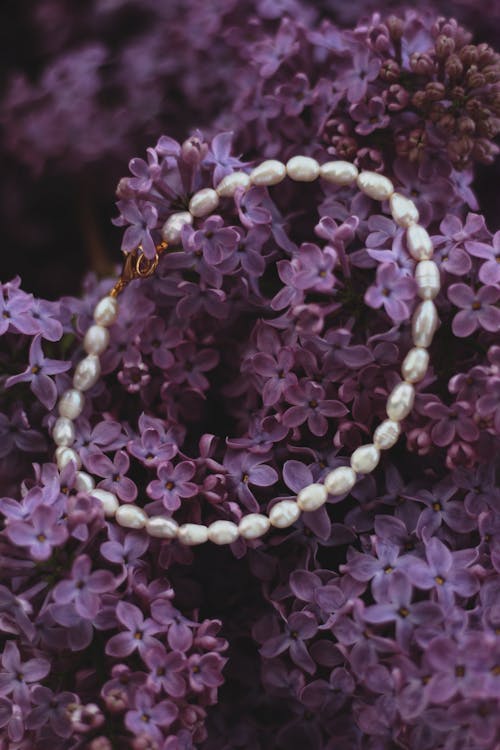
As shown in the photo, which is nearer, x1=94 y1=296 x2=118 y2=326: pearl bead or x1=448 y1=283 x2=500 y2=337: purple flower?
x1=448 y1=283 x2=500 y2=337: purple flower

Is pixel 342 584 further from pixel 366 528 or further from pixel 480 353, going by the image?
pixel 480 353

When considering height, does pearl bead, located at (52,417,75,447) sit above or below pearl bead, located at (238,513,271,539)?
below

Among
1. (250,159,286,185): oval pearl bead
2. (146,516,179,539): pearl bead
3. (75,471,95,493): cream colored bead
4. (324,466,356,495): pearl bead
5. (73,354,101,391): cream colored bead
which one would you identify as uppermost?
(250,159,286,185): oval pearl bead

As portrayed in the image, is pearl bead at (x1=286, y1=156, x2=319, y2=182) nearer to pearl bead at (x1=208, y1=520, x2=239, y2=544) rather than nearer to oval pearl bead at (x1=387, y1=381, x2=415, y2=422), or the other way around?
oval pearl bead at (x1=387, y1=381, x2=415, y2=422)

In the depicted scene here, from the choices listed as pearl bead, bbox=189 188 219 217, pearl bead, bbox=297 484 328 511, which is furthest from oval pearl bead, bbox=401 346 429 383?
pearl bead, bbox=189 188 219 217

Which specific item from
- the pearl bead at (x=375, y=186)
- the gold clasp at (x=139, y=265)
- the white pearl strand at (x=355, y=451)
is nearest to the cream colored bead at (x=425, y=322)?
the white pearl strand at (x=355, y=451)

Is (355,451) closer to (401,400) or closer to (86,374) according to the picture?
(401,400)

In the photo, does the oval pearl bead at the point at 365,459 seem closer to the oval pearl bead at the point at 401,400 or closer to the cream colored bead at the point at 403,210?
the oval pearl bead at the point at 401,400
